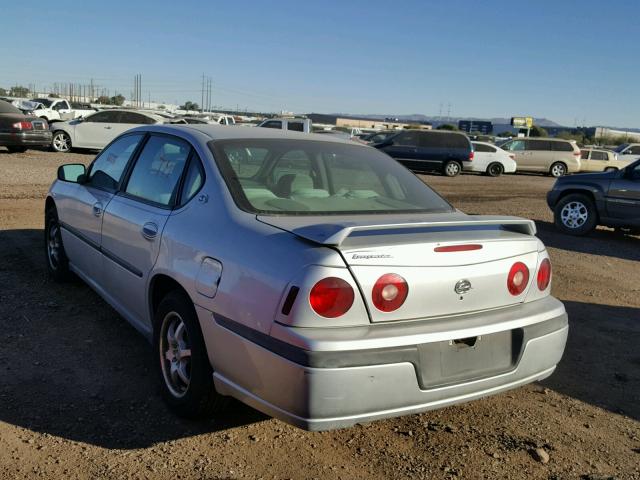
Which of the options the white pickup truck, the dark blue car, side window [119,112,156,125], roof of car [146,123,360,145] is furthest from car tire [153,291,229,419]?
the white pickup truck

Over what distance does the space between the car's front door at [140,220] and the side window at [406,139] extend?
21.0m

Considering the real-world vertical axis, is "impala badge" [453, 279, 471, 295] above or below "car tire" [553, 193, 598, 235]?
above

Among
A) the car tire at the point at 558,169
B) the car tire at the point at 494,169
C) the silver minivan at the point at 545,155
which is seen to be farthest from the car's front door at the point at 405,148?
the car tire at the point at 558,169

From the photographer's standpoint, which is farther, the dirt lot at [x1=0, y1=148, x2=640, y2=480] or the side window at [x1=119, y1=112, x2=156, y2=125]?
the side window at [x1=119, y1=112, x2=156, y2=125]

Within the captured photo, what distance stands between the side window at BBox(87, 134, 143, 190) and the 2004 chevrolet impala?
40 centimetres

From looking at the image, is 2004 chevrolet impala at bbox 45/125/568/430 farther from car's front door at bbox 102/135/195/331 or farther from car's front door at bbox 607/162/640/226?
car's front door at bbox 607/162/640/226

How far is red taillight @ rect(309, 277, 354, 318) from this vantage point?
2.65 m

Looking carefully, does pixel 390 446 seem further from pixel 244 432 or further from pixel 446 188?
pixel 446 188

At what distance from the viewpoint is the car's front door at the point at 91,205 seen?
4.57 meters

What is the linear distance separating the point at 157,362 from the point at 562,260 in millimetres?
6560

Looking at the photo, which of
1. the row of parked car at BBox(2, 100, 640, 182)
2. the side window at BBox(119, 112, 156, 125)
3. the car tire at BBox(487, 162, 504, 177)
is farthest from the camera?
the car tire at BBox(487, 162, 504, 177)

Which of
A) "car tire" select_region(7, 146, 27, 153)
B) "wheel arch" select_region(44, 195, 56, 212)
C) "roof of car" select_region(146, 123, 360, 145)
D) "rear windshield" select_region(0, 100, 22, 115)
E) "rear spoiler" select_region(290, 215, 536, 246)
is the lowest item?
"car tire" select_region(7, 146, 27, 153)

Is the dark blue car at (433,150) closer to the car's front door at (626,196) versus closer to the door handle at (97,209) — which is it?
the car's front door at (626,196)

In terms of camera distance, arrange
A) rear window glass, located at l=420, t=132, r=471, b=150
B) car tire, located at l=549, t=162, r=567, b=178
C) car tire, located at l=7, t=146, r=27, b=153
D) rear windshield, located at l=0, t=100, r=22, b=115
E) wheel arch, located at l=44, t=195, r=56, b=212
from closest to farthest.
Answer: wheel arch, located at l=44, t=195, r=56, b=212, rear windshield, located at l=0, t=100, r=22, b=115, car tire, located at l=7, t=146, r=27, b=153, rear window glass, located at l=420, t=132, r=471, b=150, car tire, located at l=549, t=162, r=567, b=178
